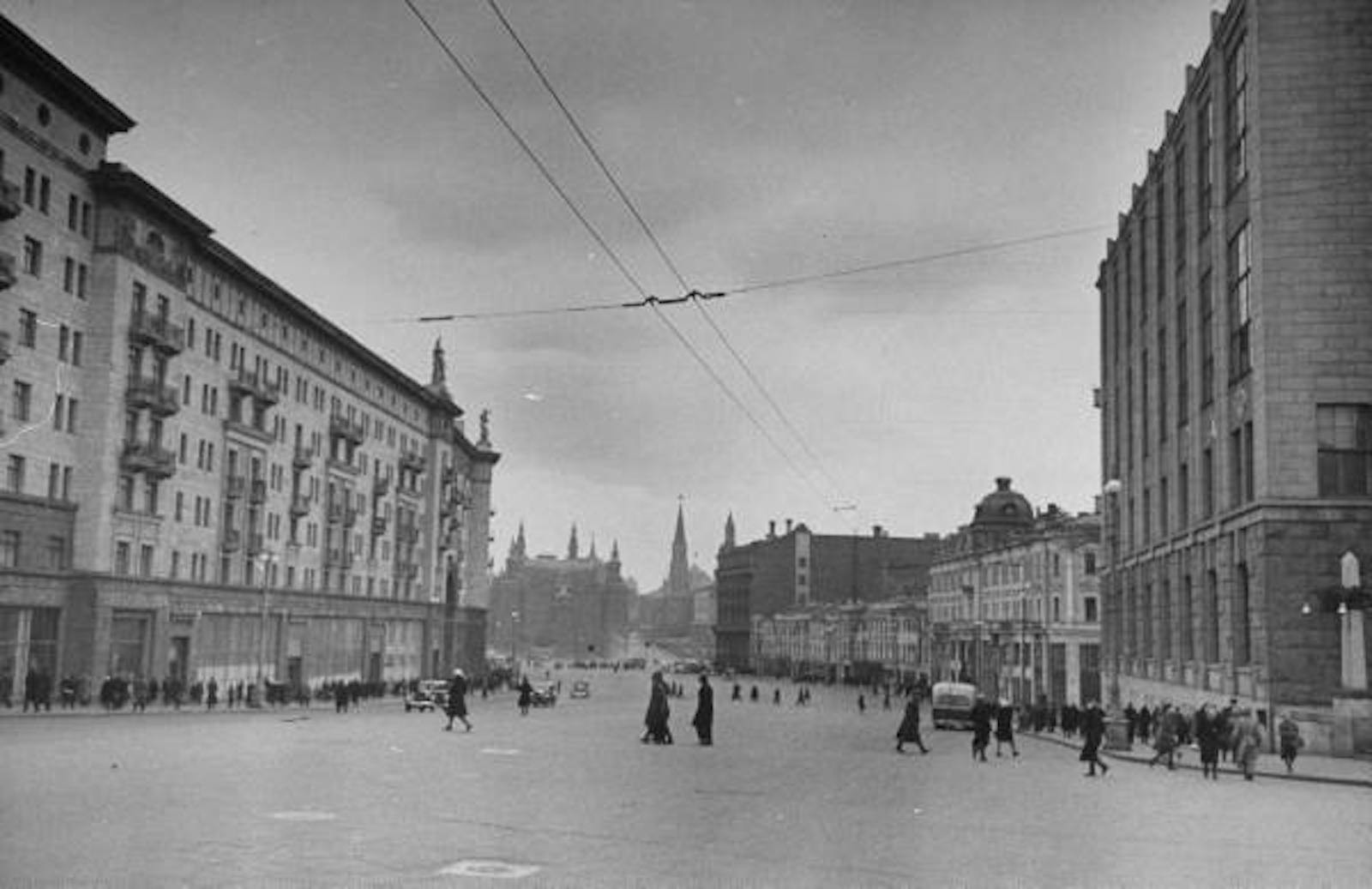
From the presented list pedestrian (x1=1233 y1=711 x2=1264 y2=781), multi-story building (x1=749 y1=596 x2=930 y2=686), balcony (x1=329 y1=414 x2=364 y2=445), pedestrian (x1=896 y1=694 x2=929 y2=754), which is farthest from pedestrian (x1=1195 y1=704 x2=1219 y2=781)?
multi-story building (x1=749 y1=596 x2=930 y2=686)

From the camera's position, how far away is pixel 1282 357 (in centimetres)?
3503

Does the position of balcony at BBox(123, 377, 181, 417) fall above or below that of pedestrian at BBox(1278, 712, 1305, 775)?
above

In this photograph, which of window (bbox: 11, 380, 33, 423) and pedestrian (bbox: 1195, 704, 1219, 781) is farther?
window (bbox: 11, 380, 33, 423)

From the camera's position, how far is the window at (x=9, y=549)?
4312 cm

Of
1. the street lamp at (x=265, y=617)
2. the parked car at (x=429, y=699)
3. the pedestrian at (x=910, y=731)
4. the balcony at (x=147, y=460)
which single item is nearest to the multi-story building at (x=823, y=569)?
the street lamp at (x=265, y=617)

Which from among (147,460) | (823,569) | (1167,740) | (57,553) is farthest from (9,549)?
Result: (823,569)

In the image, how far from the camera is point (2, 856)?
471 inches

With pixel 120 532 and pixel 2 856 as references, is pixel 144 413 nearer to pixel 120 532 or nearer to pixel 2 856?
pixel 120 532

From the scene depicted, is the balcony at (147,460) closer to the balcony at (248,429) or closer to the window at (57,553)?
the window at (57,553)

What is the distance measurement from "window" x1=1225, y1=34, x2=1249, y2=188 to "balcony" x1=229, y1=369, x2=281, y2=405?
4376 cm

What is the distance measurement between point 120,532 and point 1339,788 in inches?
1688

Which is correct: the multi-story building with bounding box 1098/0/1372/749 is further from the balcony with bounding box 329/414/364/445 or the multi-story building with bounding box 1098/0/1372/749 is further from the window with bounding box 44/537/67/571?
the balcony with bounding box 329/414/364/445

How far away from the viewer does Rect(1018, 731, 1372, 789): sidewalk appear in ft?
87.9

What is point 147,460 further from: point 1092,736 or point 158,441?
point 1092,736
